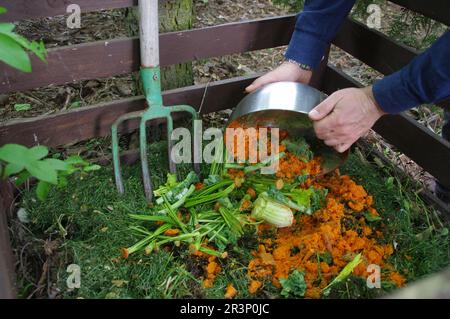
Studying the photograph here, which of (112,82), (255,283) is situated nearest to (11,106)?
(112,82)

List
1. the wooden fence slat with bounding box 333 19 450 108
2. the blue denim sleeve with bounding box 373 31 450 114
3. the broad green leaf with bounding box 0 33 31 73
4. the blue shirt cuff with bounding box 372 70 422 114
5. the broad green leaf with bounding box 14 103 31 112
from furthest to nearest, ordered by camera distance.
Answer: the broad green leaf with bounding box 14 103 31 112, the wooden fence slat with bounding box 333 19 450 108, the blue shirt cuff with bounding box 372 70 422 114, the blue denim sleeve with bounding box 373 31 450 114, the broad green leaf with bounding box 0 33 31 73

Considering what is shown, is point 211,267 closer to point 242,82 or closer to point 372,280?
point 372,280

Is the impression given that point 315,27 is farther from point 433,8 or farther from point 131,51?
point 131,51

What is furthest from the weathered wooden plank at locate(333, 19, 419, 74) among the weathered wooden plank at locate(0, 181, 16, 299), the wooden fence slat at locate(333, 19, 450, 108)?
the weathered wooden plank at locate(0, 181, 16, 299)

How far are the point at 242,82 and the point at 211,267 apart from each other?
1.17 metres

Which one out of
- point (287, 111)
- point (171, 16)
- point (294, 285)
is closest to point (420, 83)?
point (287, 111)

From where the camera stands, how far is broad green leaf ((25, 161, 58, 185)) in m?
1.53

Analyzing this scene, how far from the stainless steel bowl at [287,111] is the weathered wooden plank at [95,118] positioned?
0.48m

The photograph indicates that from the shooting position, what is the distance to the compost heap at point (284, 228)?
2.07 meters

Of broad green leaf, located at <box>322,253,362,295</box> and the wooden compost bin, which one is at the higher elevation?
the wooden compost bin

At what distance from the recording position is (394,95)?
6.26 ft

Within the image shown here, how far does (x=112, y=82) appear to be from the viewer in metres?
3.58

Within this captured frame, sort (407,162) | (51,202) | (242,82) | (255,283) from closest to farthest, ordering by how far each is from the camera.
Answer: (255,283), (51,202), (242,82), (407,162)

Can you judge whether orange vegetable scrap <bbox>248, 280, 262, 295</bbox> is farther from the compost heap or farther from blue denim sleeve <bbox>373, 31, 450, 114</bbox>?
blue denim sleeve <bbox>373, 31, 450, 114</bbox>
